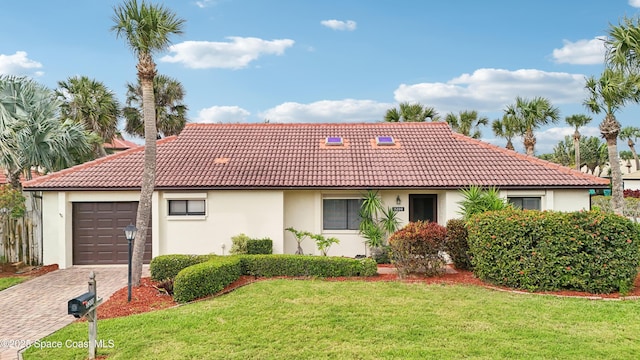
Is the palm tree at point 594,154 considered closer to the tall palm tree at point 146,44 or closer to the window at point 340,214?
the window at point 340,214

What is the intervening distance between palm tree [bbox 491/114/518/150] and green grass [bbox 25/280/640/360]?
19.3m

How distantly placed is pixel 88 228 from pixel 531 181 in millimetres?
15887

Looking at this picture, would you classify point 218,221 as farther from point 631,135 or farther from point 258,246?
point 631,135

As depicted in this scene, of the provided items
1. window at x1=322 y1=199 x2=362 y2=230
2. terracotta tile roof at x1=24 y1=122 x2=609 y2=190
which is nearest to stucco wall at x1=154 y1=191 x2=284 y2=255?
terracotta tile roof at x1=24 y1=122 x2=609 y2=190

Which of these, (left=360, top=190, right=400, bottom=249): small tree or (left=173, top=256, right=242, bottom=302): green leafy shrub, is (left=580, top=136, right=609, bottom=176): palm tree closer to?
(left=360, top=190, right=400, bottom=249): small tree

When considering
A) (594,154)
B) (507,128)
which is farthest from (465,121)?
(594,154)

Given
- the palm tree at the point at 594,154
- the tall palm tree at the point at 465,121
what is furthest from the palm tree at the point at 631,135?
the tall palm tree at the point at 465,121

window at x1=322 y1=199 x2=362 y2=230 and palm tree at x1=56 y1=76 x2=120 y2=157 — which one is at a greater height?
palm tree at x1=56 y1=76 x2=120 y2=157

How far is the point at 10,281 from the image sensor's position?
12.2 meters

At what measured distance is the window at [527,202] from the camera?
14.7 metres

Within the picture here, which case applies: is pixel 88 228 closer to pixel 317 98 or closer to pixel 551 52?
pixel 317 98

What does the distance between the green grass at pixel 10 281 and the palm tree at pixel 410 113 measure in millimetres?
21592

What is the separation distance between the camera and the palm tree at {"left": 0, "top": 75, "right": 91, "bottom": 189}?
590 inches

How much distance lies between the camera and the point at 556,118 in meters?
23.3
